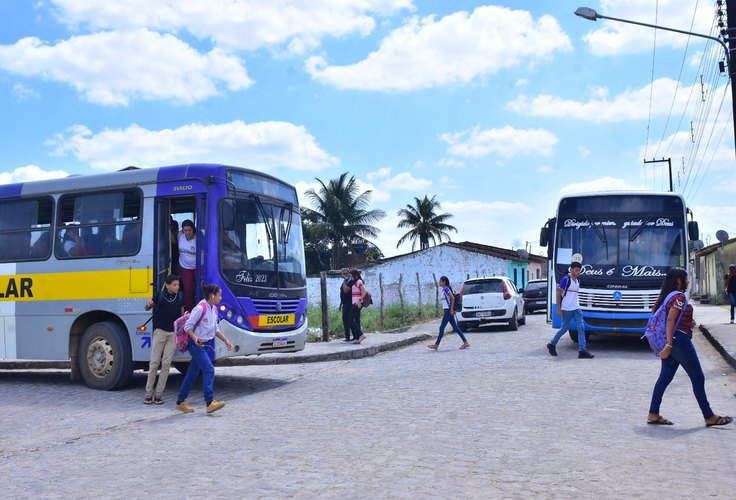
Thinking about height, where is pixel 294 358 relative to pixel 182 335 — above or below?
below

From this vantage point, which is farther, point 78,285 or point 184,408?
point 78,285

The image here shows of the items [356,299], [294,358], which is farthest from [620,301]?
[294,358]

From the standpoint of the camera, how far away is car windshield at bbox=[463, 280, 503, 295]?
23.7 metres

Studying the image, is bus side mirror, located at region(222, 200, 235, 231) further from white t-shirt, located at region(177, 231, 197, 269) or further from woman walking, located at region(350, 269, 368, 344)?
woman walking, located at region(350, 269, 368, 344)

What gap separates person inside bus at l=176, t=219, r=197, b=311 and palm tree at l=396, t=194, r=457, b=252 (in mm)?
53791

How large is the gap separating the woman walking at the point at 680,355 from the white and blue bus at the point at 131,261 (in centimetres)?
569

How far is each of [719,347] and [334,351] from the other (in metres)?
8.01

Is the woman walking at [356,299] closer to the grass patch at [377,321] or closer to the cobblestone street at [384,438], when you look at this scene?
the grass patch at [377,321]

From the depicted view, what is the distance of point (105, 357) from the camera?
11484 mm

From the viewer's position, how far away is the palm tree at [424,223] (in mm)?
64812

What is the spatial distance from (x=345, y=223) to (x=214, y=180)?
150 ft

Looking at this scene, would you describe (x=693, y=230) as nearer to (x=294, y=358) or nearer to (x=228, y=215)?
(x=294, y=358)

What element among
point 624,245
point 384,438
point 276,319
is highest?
point 624,245

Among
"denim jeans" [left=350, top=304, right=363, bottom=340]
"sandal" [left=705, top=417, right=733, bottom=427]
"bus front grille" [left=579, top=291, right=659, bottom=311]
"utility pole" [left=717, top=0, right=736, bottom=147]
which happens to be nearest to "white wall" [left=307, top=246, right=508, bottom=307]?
"denim jeans" [left=350, top=304, right=363, bottom=340]
